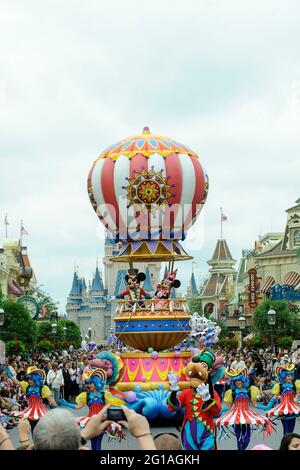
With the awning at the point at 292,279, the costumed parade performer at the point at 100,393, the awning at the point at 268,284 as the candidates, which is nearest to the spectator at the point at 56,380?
the costumed parade performer at the point at 100,393

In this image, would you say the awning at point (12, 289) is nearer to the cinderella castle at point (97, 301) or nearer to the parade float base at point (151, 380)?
the parade float base at point (151, 380)

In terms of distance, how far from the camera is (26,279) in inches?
3666

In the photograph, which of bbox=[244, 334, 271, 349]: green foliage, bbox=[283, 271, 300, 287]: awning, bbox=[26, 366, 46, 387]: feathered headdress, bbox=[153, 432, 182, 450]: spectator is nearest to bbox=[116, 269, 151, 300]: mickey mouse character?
bbox=[26, 366, 46, 387]: feathered headdress

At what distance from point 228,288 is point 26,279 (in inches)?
1231

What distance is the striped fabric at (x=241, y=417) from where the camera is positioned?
44.7 feet

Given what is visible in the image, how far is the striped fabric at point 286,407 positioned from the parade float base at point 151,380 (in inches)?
168

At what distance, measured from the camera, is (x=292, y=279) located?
70.6 meters

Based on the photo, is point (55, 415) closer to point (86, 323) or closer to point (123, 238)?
point (123, 238)

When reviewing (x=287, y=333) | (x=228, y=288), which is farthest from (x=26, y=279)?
(x=287, y=333)

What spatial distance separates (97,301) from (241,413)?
528 ft

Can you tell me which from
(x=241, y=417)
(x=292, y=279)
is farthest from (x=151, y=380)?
(x=292, y=279)

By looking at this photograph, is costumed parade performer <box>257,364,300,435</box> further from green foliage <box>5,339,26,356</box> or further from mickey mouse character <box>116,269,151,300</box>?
green foliage <box>5,339,26,356</box>

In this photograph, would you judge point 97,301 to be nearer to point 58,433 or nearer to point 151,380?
point 151,380

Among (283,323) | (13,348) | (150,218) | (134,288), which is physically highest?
(150,218)
